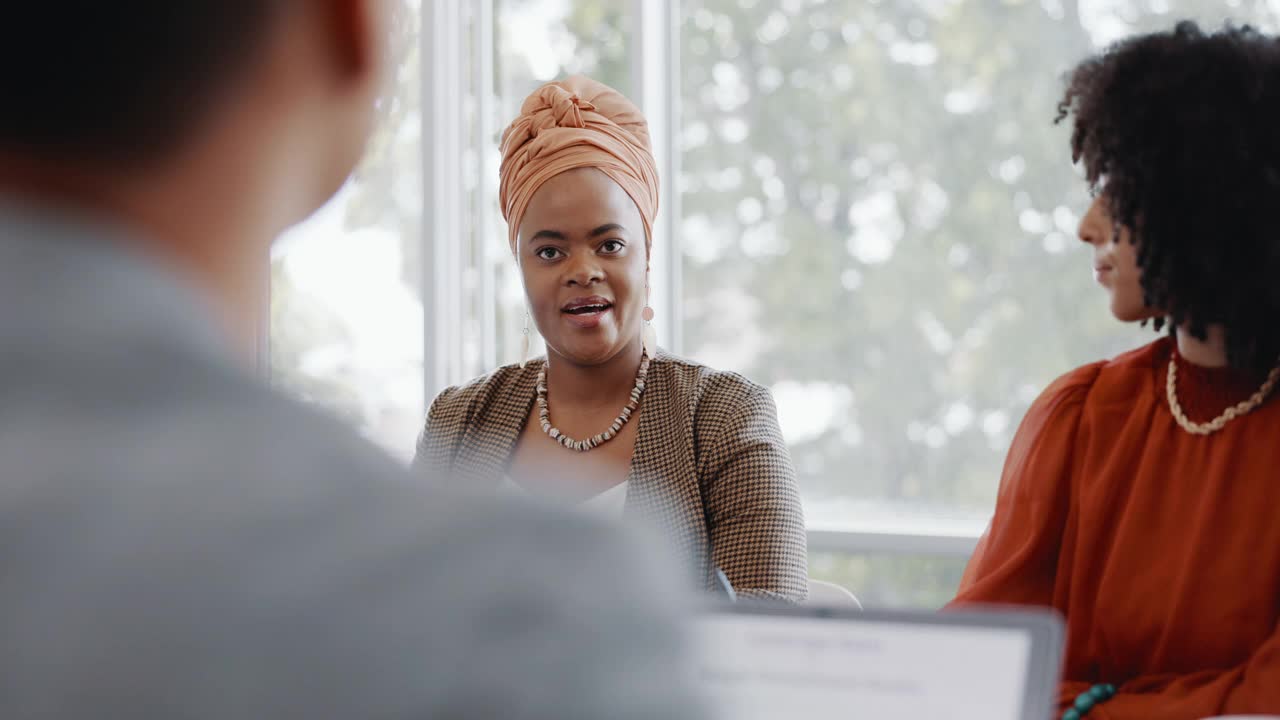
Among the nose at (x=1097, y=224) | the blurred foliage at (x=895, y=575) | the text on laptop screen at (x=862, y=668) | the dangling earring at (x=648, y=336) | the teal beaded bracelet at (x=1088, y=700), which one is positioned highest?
the nose at (x=1097, y=224)

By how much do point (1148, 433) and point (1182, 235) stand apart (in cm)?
25

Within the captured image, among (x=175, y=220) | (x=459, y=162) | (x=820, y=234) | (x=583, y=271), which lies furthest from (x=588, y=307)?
(x=175, y=220)

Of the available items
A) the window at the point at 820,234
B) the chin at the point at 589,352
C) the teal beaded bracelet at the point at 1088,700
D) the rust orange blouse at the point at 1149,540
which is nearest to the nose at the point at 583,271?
the chin at the point at 589,352

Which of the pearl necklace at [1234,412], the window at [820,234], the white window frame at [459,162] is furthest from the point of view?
the white window frame at [459,162]

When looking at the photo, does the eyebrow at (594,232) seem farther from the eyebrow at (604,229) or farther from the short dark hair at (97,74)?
the short dark hair at (97,74)

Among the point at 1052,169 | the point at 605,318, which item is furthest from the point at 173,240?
the point at 1052,169

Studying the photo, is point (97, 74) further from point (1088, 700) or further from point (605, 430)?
point (605, 430)

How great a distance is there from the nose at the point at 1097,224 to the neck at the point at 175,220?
1222 mm

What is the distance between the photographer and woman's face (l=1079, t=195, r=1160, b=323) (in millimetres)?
1383

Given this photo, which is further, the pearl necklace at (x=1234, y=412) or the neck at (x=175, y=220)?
the pearl necklace at (x=1234, y=412)

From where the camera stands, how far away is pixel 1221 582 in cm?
127

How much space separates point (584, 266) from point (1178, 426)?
1.09m

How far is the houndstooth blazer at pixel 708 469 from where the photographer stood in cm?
187

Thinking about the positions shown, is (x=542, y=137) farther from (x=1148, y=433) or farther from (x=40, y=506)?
(x=40, y=506)
